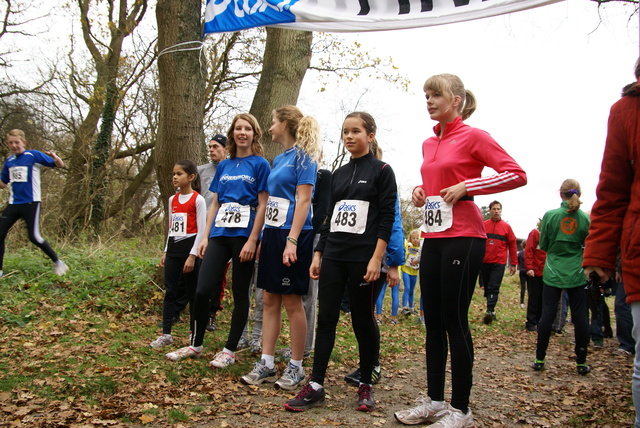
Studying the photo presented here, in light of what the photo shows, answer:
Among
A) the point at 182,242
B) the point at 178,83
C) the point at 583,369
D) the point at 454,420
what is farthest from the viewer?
the point at 178,83

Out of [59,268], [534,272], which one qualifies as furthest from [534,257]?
[59,268]

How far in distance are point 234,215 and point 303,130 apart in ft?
3.25

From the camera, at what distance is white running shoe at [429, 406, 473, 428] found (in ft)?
10.5

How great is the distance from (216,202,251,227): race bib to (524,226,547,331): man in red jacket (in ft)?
19.4

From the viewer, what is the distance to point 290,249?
13.3 feet

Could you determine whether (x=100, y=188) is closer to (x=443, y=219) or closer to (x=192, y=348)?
(x=192, y=348)

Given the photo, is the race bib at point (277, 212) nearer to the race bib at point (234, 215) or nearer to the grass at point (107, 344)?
the race bib at point (234, 215)

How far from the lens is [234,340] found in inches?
180

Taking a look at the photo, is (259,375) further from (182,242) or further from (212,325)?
(212,325)

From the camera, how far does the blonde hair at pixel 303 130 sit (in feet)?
13.9

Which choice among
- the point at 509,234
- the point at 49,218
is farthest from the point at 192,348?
the point at 49,218

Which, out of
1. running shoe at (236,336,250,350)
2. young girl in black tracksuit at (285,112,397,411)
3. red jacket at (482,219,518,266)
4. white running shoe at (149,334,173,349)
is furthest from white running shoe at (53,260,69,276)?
red jacket at (482,219,518,266)

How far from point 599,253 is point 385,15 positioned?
3.25m

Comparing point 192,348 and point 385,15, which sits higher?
point 385,15
